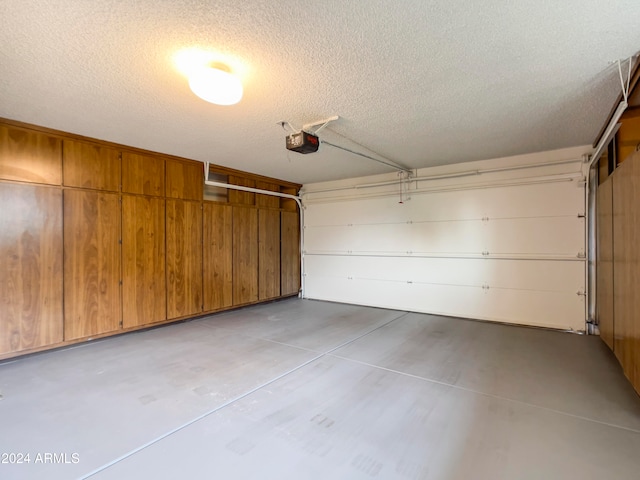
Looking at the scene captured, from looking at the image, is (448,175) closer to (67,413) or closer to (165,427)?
(165,427)

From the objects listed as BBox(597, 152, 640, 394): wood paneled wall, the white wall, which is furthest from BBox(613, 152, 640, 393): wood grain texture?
the white wall

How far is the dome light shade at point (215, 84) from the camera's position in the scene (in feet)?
6.79

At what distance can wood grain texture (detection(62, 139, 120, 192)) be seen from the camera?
11.1 ft

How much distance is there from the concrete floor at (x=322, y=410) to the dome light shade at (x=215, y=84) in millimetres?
2280

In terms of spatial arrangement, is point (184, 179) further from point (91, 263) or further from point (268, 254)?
point (268, 254)

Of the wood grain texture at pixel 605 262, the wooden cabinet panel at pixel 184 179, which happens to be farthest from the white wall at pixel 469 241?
the wooden cabinet panel at pixel 184 179

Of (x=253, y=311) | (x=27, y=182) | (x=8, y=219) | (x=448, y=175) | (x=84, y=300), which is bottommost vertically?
(x=253, y=311)

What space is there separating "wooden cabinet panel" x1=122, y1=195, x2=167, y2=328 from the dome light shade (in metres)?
2.46

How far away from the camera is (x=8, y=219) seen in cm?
301

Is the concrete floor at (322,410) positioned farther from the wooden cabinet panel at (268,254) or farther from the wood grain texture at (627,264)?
the wooden cabinet panel at (268,254)

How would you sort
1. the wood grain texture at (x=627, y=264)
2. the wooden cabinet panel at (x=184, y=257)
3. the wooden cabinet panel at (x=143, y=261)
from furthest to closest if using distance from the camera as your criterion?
the wooden cabinet panel at (x=184, y=257) → the wooden cabinet panel at (x=143, y=261) → the wood grain texture at (x=627, y=264)

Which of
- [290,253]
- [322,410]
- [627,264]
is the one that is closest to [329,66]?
[322,410]

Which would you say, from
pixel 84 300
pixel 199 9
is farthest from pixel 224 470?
pixel 84 300

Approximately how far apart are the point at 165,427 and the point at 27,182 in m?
2.99
